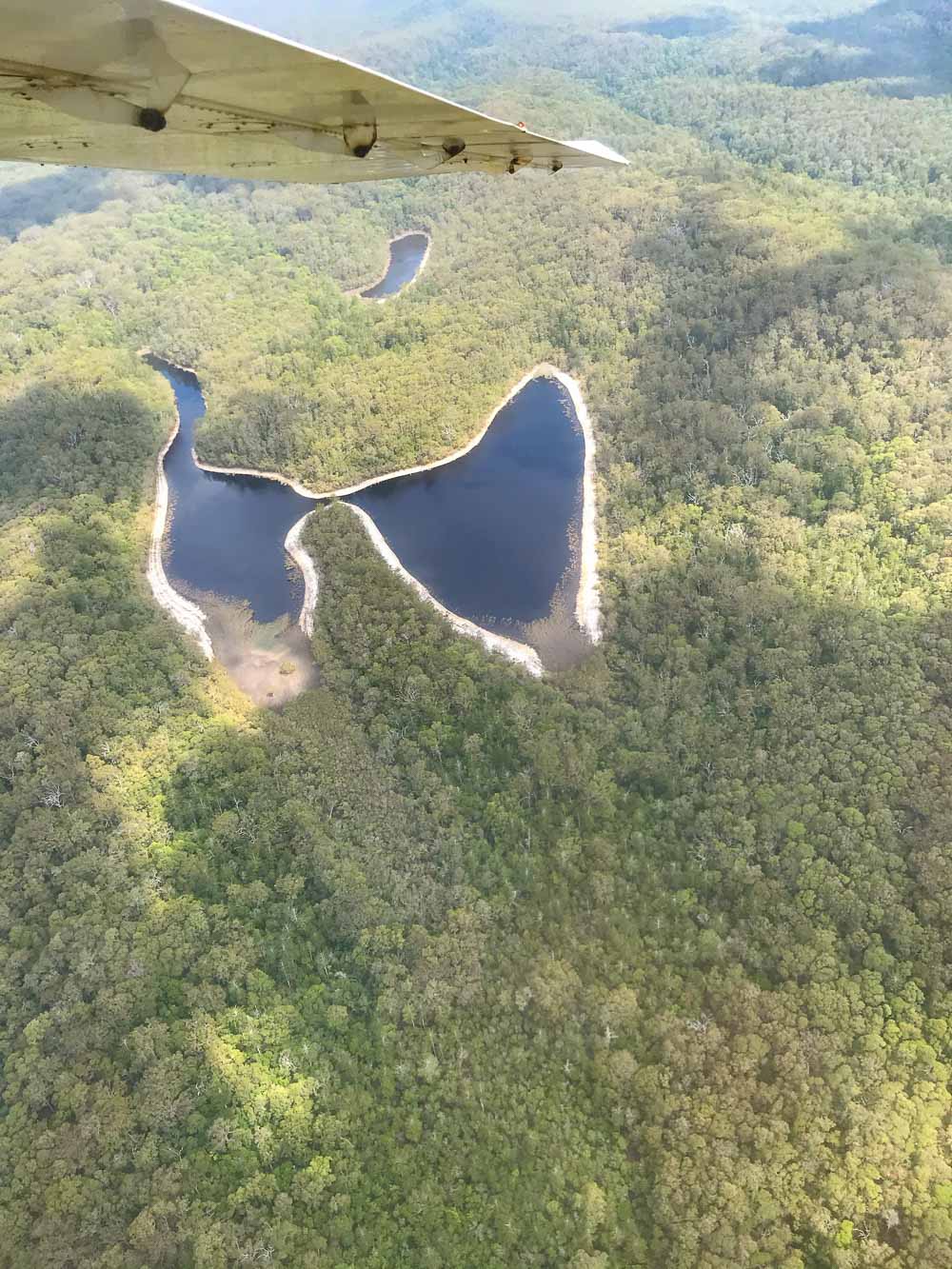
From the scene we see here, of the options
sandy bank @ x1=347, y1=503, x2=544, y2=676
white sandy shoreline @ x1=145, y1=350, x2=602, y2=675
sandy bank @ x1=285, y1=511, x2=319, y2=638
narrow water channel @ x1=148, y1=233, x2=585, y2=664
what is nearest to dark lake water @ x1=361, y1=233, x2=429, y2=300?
white sandy shoreline @ x1=145, y1=350, x2=602, y2=675

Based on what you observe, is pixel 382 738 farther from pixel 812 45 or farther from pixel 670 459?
pixel 812 45

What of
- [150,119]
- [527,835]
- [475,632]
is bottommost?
[527,835]

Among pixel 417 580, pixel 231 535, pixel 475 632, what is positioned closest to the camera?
pixel 475 632

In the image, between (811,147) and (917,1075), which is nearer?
(917,1075)

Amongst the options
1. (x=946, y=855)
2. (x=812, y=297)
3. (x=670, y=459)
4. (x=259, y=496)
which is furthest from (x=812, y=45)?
(x=946, y=855)

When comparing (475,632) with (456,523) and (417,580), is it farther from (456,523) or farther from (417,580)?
(456,523)

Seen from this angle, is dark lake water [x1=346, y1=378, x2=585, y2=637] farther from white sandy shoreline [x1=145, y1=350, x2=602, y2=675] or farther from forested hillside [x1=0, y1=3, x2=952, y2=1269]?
forested hillside [x1=0, y1=3, x2=952, y2=1269]

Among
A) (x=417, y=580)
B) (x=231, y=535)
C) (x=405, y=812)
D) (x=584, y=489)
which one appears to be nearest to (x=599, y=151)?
(x=405, y=812)
